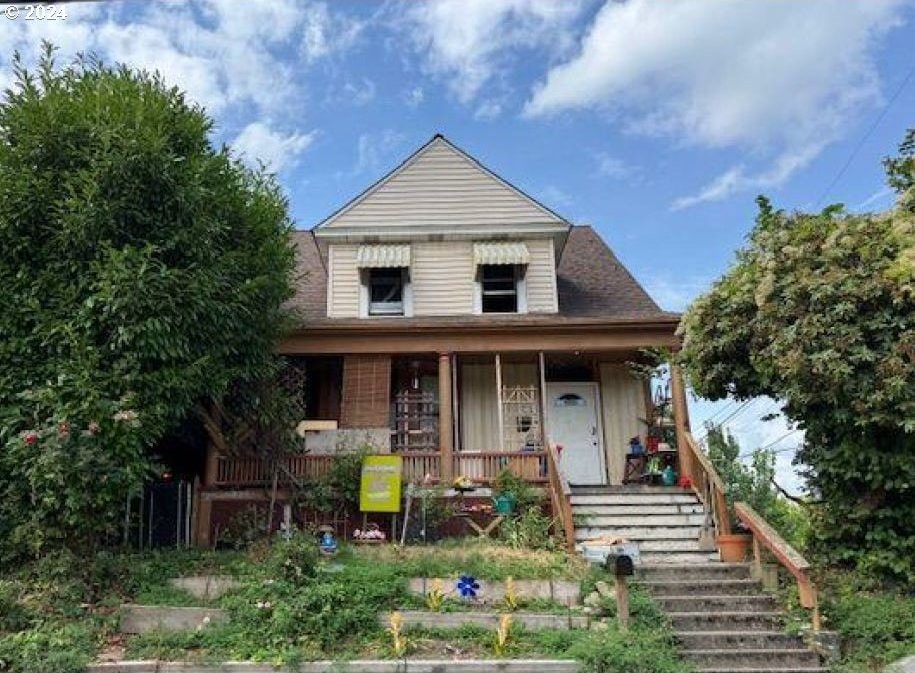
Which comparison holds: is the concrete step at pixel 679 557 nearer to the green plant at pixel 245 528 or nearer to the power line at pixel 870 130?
the power line at pixel 870 130

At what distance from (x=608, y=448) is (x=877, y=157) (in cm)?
647

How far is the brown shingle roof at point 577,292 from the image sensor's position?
1184 cm

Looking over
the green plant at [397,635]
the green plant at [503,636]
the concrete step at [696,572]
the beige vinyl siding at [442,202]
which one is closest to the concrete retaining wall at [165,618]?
the green plant at [397,635]

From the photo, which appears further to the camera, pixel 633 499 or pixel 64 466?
pixel 633 499

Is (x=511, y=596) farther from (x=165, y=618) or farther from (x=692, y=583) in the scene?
(x=165, y=618)

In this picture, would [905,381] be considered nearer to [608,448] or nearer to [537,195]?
[608,448]

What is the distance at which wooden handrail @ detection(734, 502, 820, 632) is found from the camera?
6.79 meters

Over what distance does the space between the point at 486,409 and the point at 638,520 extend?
3815 mm

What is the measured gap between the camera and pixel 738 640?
22.4 ft

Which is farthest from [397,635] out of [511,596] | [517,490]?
[517,490]

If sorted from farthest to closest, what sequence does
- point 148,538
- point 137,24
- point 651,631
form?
point 148,538, point 137,24, point 651,631

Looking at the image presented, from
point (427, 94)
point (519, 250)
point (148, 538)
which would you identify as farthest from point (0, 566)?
point (427, 94)

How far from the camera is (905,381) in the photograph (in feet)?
22.7

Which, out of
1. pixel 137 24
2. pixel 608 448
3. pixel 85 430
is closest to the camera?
pixel 85 430
